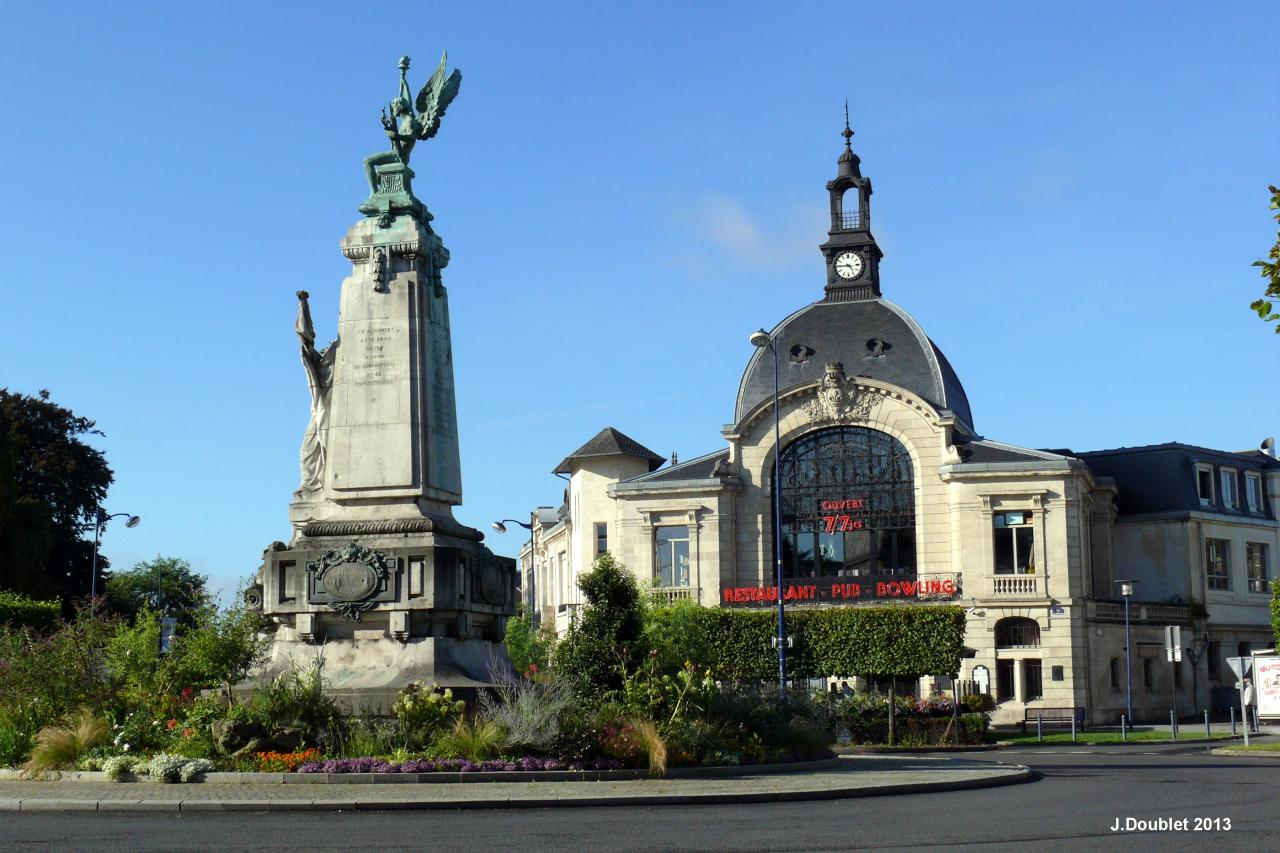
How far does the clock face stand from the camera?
67.8 meters

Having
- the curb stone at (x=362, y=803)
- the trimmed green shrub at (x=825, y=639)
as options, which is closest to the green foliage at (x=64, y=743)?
the curb stone at (x=362, y=803)

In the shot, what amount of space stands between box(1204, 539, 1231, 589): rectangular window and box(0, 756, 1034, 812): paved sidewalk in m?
46.8

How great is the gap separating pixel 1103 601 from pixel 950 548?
5.93m

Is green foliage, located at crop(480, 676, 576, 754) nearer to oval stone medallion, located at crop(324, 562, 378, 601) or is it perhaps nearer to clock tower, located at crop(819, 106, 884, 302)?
oval stone medallion, located at crop(324, 562, 378, 601)

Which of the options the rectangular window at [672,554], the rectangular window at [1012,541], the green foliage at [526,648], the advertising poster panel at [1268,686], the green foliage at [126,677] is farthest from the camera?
the rectangular window at [672,554]

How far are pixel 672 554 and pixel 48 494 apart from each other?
23.9 metres

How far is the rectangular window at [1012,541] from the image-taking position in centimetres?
5778

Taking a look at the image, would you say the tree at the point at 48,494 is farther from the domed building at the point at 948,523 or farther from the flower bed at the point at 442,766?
the flower bed at the point at 442,766

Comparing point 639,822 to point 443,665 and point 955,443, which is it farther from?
point 955,443

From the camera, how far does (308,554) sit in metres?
22.3

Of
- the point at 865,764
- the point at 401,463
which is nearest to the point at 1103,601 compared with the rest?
the point at 865,764

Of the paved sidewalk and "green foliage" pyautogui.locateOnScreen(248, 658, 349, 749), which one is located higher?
"green foliage" pyautogui.locateOnScreen(248, 658, 349, 749)

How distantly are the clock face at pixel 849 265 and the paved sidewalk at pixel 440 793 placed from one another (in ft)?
160

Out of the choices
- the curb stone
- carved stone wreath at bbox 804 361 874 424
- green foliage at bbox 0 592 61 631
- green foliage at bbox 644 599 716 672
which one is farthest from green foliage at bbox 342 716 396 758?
carved stone wreath at bbox 804 361 874 424
